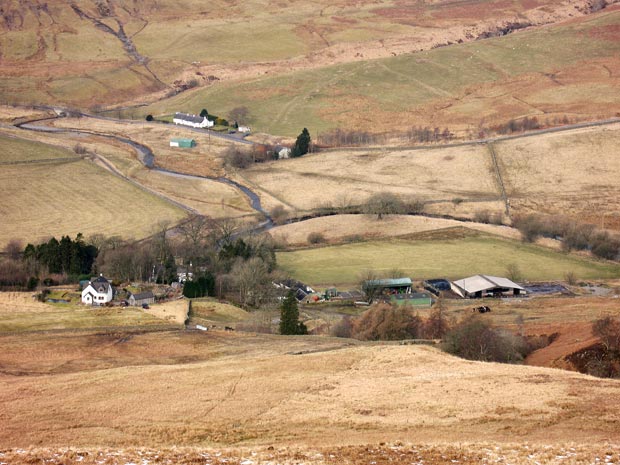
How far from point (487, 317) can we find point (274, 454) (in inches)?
1431

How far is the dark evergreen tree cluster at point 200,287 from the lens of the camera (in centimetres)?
6656

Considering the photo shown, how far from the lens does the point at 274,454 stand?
27.7 m

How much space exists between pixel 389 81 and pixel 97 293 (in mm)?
100374

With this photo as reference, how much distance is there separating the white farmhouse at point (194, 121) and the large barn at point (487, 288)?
237ft

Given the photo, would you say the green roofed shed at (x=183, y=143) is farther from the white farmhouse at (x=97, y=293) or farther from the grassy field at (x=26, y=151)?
the white farmhouse at (x=97, y=293)

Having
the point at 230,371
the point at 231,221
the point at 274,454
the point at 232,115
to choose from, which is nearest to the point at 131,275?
the point at 231,221

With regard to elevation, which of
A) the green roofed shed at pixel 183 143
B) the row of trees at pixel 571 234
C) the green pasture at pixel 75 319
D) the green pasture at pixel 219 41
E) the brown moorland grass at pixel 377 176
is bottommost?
the green pasture at pixel 75 319

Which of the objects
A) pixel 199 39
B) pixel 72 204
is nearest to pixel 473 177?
pixel 72 204

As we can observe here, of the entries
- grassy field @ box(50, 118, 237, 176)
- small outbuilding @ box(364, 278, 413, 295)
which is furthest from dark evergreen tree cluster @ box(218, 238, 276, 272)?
grassy field @ box(50, 118, 237, 176)

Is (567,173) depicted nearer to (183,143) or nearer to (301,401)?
(183,143)

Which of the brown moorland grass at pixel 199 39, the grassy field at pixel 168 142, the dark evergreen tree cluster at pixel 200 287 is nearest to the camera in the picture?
the dark evergreen tree cluster at pixel 200 287

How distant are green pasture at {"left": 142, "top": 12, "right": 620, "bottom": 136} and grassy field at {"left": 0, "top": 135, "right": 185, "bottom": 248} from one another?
121 feet

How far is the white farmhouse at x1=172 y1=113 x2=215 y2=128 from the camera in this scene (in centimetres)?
13712

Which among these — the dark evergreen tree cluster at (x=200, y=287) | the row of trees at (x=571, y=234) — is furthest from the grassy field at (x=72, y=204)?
the row of trees at (x=571, y=234)
